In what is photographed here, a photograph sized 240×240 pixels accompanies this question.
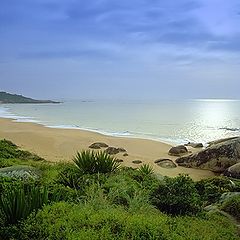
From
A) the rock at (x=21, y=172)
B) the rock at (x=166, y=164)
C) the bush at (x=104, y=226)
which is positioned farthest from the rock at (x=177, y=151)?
the bush at (x=104, y=226)

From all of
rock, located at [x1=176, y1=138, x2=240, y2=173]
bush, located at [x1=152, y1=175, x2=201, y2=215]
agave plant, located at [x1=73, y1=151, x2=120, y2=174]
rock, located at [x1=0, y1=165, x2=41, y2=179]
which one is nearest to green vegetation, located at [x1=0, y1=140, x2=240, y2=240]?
bush, located at [x1=152, y1=175, x2=201, y2=215]

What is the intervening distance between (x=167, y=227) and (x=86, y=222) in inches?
50.2

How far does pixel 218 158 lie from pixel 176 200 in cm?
1201

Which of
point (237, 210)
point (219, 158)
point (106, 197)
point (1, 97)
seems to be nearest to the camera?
point (106, 197)

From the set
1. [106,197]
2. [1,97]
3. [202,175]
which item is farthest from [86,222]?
[1,97]

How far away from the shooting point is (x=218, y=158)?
1917cm

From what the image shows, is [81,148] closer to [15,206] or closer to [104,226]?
[15,206]

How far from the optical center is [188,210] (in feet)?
25.7

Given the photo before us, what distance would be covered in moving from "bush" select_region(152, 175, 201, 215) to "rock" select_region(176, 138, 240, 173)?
11.2 metres

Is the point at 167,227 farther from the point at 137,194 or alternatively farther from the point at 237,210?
the point at 237,210

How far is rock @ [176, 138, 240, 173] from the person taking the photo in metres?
18.8

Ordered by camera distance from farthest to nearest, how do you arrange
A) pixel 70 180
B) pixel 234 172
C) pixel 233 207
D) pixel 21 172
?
pixel 234 172 < pixel 21 172 < pixel 70 180 < pixel 233 207

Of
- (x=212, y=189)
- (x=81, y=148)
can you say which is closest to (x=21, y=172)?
(x=212, y=189)

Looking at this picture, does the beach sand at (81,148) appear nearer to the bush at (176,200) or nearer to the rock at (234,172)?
the rock at (234,172)
